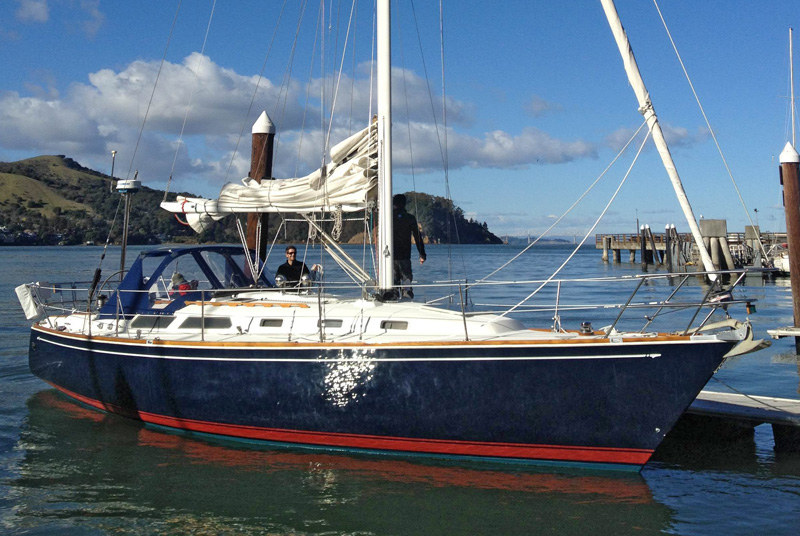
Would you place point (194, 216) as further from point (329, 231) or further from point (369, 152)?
point (369, 152)

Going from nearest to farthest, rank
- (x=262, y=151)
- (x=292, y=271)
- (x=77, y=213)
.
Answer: (x=292, y=271) → (x=262, y=151) → (x=77, y=213)

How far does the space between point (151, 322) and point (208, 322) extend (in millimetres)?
1118

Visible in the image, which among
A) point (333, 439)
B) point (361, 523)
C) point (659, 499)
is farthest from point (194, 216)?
point (659, 499)

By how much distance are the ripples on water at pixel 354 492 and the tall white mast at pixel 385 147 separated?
2653 mm

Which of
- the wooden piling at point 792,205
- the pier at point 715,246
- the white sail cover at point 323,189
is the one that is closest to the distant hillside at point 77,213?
the pier at point 715,246

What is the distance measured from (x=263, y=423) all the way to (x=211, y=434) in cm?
101

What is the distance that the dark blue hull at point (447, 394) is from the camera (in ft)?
25.5

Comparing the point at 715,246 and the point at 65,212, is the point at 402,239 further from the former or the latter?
the point at 65,212

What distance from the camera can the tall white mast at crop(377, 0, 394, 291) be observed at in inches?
372

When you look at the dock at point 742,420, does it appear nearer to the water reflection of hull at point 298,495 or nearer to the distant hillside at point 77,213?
the water reflection of hull at point 298,495

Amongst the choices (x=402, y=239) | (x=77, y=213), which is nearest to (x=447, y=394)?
(x=402, y=239)

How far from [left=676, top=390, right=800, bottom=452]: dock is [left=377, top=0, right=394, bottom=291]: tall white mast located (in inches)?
183

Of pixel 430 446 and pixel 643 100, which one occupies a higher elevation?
pixel 643 100

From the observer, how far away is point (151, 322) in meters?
10.6
